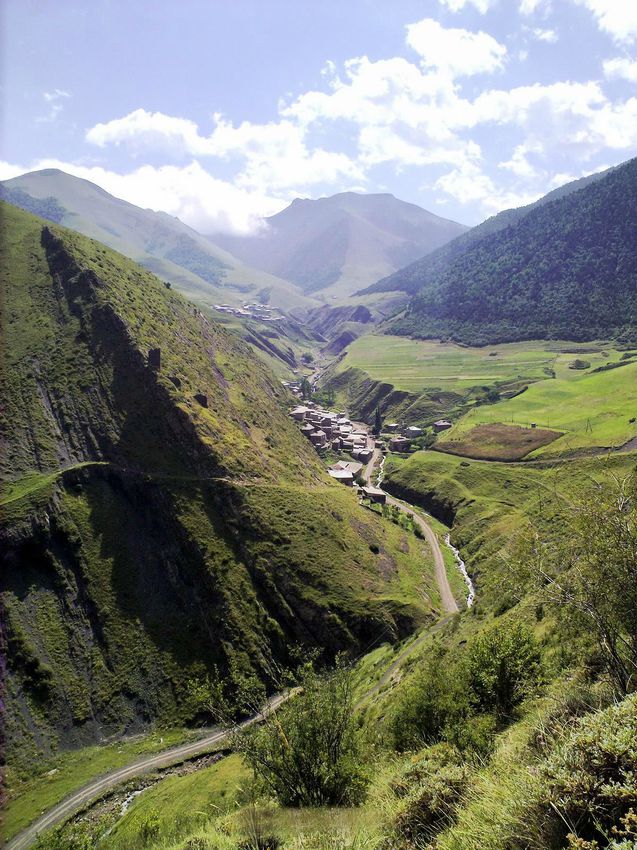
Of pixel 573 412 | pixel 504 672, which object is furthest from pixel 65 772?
pixel 573 412

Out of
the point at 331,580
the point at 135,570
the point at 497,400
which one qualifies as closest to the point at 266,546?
the point at 331,580

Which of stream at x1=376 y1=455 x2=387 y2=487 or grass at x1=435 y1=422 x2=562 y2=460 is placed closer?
grass at x1=435 y1=422 x2=562 y2=460

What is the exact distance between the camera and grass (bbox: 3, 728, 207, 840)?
146ft

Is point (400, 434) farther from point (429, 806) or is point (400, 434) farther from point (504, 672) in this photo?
point (429, 806)

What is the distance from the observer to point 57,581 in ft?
209

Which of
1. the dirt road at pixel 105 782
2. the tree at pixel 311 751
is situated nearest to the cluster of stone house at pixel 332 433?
the dirt road at pixel 105 782

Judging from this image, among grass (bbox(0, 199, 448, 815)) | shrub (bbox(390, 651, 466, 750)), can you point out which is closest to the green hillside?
grass (bbox(0, 199, 448, 815))

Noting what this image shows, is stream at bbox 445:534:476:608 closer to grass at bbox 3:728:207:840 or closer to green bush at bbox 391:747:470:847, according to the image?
grass at bbox 3:728:207:840

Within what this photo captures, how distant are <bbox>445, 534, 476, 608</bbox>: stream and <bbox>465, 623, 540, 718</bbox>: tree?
51.1m

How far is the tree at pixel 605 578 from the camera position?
13.2 metres

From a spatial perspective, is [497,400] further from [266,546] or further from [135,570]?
[135,570]

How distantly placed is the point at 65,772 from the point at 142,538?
3135cm

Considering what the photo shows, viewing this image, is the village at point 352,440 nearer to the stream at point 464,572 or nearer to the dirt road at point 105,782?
the stream at point 464,572

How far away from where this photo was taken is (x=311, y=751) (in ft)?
69.8
